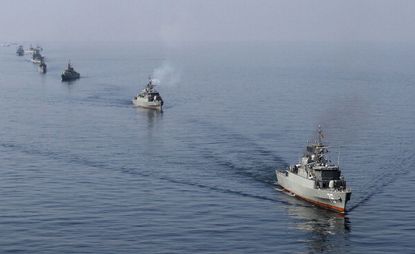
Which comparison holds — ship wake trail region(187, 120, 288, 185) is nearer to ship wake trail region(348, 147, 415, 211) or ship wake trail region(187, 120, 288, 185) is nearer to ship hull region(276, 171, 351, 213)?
ship hull region(276, 171, 351, 213)

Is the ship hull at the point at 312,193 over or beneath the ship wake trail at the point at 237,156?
beneath

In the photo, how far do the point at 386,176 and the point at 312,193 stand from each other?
20.5 meters

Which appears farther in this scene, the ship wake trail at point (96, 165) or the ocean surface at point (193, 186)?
the ship wake trail at point (96, 165)

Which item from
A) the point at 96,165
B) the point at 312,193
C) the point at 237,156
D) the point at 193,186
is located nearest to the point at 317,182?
the point at 312,193

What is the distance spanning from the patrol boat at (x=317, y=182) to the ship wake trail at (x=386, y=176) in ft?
9.70

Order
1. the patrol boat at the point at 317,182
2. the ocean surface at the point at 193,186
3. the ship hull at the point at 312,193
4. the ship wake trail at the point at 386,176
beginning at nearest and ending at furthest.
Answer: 1. the ocean surface at the point at 193,186
2. the ship hull at the point at 312,193
3. the patrol boat at the point at 317,182
4. the ship wake trail at the point at 386,176

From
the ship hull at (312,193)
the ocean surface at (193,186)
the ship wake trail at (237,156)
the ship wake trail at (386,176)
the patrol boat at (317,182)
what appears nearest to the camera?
the ocean surface at (193,186)

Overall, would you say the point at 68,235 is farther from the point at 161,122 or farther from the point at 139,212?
the point at 161,122

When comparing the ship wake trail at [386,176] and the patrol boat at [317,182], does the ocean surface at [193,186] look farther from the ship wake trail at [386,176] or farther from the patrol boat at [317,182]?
the patrol boat at [317,182]

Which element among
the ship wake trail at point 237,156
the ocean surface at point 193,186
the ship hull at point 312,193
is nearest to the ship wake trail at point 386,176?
the ocean surface at point 193,186

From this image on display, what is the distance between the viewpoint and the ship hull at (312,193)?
10069 centimetres

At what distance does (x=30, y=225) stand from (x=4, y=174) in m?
31.2

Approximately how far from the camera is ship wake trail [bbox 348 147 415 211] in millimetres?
107562

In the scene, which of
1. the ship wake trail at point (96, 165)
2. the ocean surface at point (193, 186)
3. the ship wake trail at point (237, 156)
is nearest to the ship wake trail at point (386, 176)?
the ocean surface at point (193, 186)
